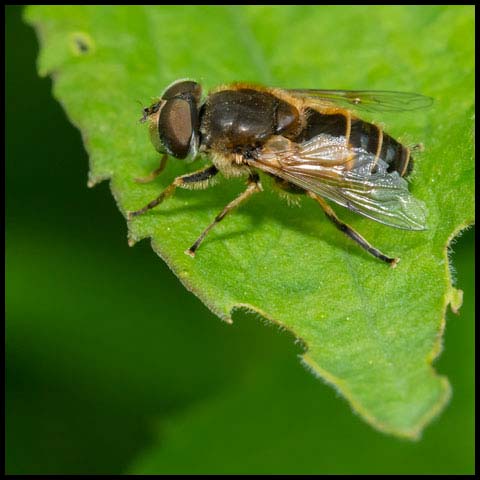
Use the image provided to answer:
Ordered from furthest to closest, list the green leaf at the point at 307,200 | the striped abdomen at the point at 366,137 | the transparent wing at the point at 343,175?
the striped abdomen at the point at 366,137 < the transparent wing at the point at 343,175 < the green leaf at the point at 307,200

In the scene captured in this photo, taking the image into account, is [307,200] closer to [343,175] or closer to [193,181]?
[343,175]

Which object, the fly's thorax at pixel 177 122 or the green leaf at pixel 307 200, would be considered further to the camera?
the fly's thorax at pixel 177 122

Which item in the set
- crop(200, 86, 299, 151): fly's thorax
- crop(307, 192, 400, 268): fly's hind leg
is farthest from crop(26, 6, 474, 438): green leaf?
crop(200, 86, 299, 151): fly's thorax

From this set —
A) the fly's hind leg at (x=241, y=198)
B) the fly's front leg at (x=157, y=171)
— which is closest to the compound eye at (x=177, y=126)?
the fly's front leg at (x=157, y=171)

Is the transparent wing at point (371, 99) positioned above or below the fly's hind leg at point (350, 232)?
above

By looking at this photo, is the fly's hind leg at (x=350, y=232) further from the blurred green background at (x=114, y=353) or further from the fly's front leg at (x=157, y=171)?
the blurred green background at (x=114, y=353)

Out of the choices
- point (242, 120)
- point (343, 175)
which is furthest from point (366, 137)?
point (242, 120)
